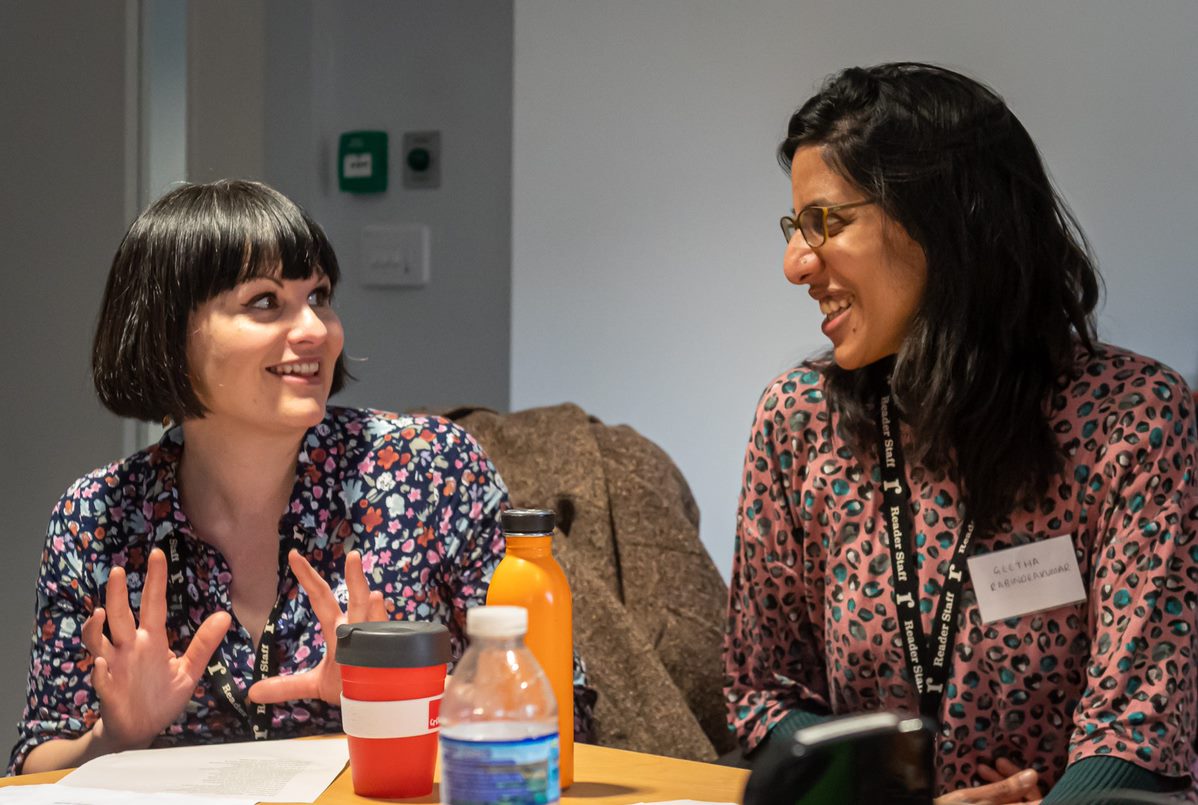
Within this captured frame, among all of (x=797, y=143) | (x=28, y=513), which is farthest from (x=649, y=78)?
(x=28, y=513)

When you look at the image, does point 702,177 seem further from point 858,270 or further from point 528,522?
point 528,522

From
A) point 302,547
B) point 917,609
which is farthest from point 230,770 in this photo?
point 917,609

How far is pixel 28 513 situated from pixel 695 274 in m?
2.00

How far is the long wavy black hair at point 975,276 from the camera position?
1.65 m

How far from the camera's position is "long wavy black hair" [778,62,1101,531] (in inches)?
64.8

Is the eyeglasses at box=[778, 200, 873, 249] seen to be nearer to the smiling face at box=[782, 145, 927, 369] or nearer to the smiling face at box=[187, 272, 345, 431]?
the smiling face at box=[782, 145, 927, 369]

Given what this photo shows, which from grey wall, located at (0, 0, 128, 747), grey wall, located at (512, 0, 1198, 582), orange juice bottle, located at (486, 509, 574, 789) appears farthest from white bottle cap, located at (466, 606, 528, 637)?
grey wall, located at (0, 0, 128, 747)

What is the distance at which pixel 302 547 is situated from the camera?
1.79m

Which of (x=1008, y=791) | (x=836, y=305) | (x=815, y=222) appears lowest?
(x=1008, y=791)

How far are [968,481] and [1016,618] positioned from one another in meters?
0.18

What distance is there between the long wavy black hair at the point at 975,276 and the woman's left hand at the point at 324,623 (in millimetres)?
752

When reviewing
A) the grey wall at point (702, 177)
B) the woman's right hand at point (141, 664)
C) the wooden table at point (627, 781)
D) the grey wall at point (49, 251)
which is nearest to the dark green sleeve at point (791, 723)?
the wooden table at point (627, 781)

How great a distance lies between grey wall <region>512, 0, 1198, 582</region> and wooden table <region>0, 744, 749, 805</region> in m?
1.67

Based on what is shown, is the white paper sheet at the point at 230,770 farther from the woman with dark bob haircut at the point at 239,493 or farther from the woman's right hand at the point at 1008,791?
the woman's right hand at the point at 1008,791
